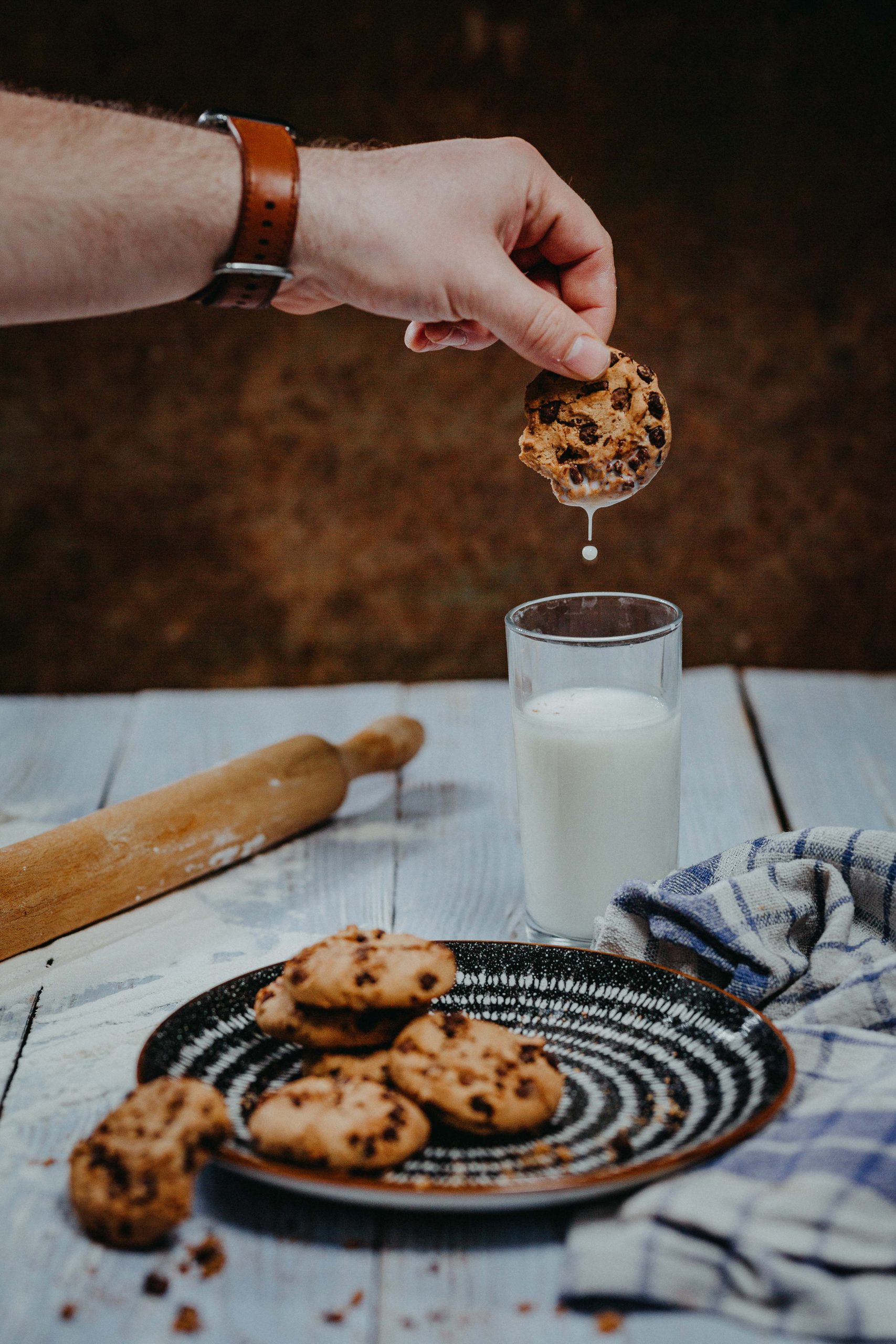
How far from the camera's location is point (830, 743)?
1.94 metres

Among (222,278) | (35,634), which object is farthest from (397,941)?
(35,634)

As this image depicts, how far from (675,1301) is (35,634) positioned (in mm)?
2130

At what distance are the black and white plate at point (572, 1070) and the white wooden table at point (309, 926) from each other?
0.18 ft

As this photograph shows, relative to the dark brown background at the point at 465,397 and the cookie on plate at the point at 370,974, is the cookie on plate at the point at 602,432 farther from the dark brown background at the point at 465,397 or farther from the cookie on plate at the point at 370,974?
the dark brown background at the point at 465,397

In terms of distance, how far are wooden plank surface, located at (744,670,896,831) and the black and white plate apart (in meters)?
0.59

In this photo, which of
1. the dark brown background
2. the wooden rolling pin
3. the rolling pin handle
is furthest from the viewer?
the dark brown background

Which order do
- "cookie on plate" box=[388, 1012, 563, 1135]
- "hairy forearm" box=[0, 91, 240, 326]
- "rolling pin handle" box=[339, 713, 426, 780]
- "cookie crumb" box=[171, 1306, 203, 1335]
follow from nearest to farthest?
"cookie crumb" box=[171, 1306, 203, 1335] → "cookie on plate" box=[388, 1012, 563, 1135] → "hairy forearm" box=[0, 91, 240, 326] → "rolling pin handle" box=[339, 713, 426, 780]

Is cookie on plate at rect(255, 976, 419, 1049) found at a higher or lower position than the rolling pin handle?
higher

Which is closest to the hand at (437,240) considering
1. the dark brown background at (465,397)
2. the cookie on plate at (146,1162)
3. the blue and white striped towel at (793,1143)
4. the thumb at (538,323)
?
the thumb at (538,323)

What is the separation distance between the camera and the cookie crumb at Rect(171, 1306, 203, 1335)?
76cm

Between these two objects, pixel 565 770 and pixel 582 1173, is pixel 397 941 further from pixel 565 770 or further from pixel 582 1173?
pixel 565 770

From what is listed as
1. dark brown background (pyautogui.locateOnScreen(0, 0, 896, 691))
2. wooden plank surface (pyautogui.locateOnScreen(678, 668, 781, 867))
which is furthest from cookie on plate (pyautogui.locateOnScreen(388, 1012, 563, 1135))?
dark brown background (pyautogui.locateOnScreen(0, 0, 896, 691))

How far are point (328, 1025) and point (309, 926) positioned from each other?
434 mm

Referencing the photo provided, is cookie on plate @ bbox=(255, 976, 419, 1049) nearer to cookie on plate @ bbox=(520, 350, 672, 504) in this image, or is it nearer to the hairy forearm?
cookie on plate @ bbox=(520, 350, 672, 504)
